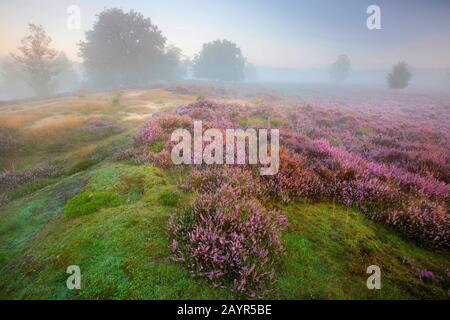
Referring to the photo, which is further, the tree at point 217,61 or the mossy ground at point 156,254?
the tree at point 217,61

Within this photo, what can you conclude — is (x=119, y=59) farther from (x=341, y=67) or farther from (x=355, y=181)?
(x=341, y=67)

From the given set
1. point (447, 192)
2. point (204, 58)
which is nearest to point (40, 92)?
point (204, 58)

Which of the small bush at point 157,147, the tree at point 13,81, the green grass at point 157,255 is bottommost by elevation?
the green grass at point 157,255

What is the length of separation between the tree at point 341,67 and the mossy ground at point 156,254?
136 meters

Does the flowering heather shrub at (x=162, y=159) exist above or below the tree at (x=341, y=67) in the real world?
below

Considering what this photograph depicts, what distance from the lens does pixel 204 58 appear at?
8981cm

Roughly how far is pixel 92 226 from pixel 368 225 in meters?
5.36

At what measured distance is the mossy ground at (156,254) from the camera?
12.1 ft

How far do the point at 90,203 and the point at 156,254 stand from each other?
2.40 metres

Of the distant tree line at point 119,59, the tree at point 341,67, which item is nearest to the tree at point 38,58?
the distant tree line at point 119,59

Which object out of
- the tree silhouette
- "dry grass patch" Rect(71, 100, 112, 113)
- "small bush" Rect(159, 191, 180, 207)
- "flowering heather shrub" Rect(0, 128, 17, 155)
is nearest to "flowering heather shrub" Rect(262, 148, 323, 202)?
"small bush" Rect(159, 191, 180, 207)

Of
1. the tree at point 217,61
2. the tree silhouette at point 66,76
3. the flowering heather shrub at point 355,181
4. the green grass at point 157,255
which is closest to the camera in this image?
the green grass at point 157,255

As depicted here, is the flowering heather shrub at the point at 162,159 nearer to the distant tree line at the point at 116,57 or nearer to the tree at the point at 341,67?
the distant tree line at the point at 116,57
